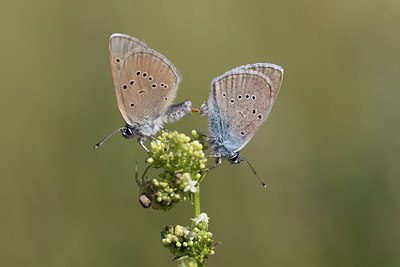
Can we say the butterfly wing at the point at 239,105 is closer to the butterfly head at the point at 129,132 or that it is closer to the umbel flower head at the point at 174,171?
the umbel flower head at the point at 174,171

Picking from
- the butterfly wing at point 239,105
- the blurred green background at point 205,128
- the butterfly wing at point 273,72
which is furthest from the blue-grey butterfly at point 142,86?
the blurred green background at point 205,128

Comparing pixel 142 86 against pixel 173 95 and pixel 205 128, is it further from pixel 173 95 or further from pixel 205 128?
pixel 205 128

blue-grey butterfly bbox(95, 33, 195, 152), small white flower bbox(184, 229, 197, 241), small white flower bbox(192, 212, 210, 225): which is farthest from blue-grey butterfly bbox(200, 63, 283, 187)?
small white flower bbox(184, 229, 197, 241)

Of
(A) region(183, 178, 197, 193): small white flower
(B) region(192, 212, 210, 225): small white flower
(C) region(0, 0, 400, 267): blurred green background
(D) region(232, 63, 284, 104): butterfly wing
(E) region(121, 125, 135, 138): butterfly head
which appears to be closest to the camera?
(A) region(183, 178, 197, 193): small white flower

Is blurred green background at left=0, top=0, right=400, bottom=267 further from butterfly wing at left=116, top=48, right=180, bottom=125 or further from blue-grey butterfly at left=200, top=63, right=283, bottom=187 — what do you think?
blue-grey butterfly at left=200, top=63, right=283, bottom=187

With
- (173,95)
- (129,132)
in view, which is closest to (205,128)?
(173,95)
